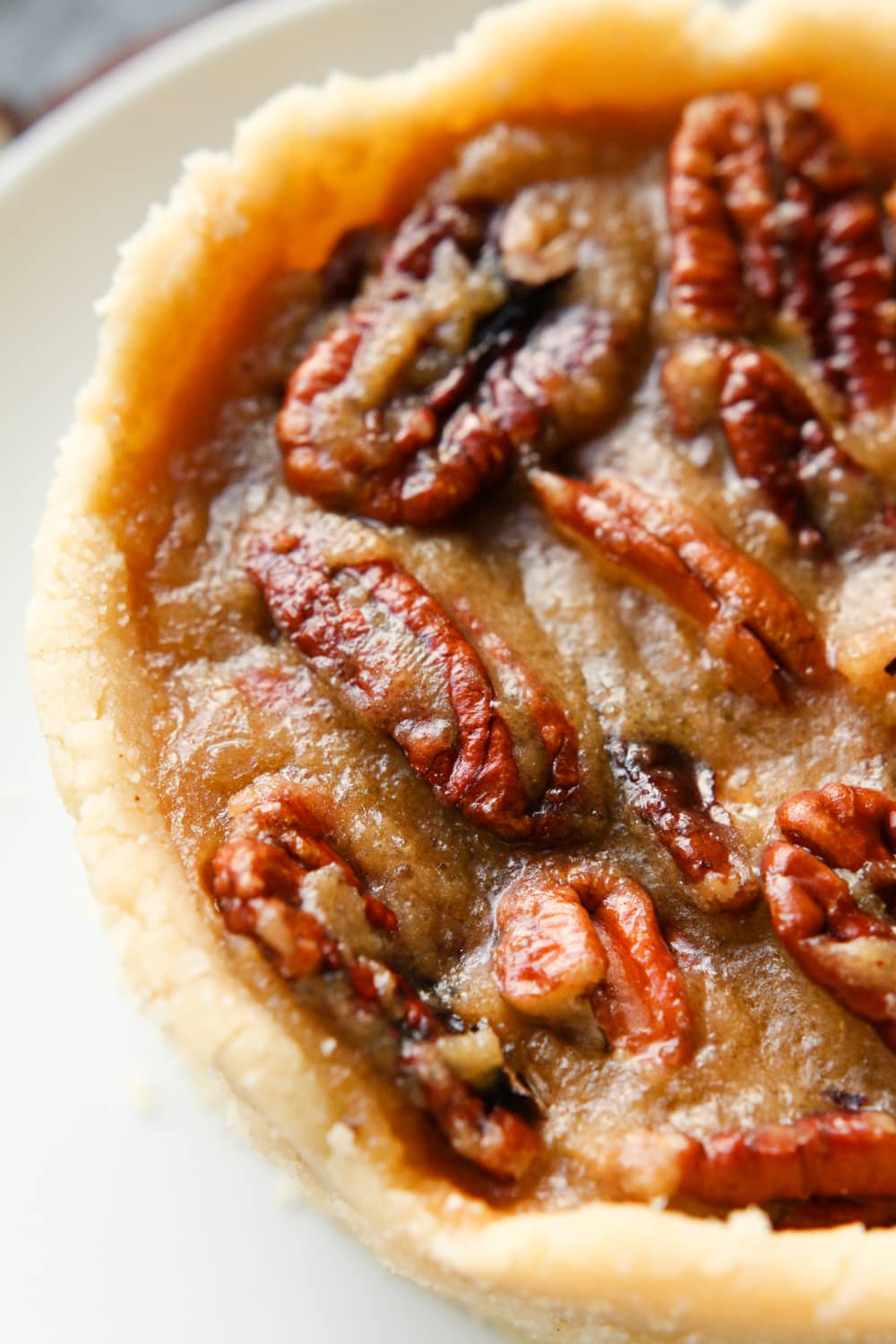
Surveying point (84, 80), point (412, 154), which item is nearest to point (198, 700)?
point (412, 154)

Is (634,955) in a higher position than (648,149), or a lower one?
lower

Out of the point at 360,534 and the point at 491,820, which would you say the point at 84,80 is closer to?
the point at 360,534

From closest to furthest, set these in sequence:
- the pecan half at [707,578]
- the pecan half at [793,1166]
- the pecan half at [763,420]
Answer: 1. the pecan half at [793,1166]
2. the pecan half at [707,578]
3. the pecan half at [763,420]

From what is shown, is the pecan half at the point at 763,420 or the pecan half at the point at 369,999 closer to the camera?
the pecan half at the point at 369,999

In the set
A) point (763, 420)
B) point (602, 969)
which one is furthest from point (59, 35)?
point (602, 969)

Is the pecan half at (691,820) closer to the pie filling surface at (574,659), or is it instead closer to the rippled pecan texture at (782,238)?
the pie filling surface at (574,659)

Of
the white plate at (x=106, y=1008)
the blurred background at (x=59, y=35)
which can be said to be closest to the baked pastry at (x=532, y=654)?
the white plate at (x=106, y=1008)
